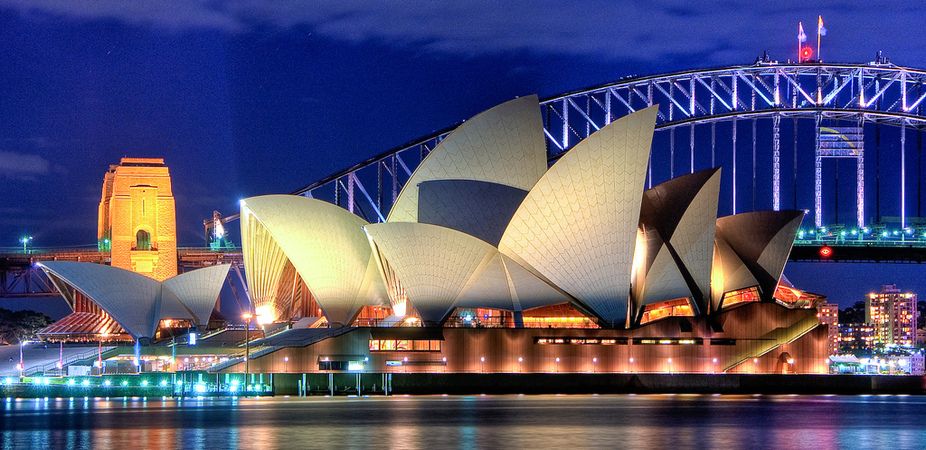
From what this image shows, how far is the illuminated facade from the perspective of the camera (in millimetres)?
74125

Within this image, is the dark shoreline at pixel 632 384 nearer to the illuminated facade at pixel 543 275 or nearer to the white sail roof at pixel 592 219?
the illuminated facade at pixel 543 275

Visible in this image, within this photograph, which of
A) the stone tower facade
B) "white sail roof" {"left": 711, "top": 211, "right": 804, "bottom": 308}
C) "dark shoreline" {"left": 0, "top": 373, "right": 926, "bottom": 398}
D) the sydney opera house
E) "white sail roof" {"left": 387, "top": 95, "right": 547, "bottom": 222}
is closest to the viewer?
"dark shoreline" {"left": 0, "top": 373, "right": 926, "bottom": 398}

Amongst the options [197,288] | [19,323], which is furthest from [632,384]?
[19,323]

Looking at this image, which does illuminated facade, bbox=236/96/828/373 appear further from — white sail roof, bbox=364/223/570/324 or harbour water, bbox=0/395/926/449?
harbour water, bbox=0/395/926/449

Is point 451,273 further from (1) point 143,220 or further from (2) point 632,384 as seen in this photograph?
(1) point 143,220

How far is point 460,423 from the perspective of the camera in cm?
4669

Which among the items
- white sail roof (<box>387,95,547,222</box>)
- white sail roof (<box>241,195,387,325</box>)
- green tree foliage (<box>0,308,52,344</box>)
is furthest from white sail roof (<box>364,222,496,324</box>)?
green tree foliage (<box>0,308,52,344</box>)

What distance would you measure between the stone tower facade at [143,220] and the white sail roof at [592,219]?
4099cm

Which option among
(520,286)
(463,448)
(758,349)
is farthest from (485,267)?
(463,448)

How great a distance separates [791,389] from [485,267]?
17643 millimetres

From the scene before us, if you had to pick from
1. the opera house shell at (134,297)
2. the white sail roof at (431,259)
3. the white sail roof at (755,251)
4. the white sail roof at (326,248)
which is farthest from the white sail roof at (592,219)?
the opera house shell at (134,297)

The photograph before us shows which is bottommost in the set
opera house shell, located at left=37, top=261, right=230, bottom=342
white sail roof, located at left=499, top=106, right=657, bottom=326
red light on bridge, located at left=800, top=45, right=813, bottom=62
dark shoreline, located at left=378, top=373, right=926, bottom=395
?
dark shoreline, located at left=378, top=373, right=926, bottom=395

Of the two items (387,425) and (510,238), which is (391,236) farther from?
(387,425)

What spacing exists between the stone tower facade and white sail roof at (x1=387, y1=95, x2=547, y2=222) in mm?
36358
